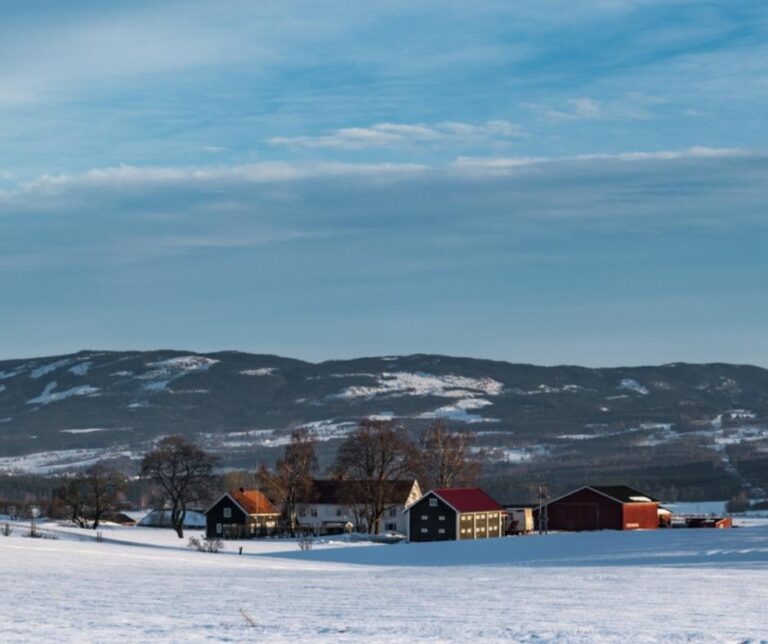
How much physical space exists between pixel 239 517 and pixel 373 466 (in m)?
13.9

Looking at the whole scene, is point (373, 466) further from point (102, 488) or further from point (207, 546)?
point (207, 546)

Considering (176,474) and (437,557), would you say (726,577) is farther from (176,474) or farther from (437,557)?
(176,474)

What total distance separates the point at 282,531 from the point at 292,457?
6637 millimetres

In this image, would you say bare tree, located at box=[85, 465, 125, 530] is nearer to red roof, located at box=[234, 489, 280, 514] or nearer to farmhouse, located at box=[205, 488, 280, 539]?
farmhouse, located at box=[205, 488, 280, 539]

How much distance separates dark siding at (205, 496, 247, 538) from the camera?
4343 inches

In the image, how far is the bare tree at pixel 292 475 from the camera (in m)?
106

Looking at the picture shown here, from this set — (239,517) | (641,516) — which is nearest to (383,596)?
(641,516)

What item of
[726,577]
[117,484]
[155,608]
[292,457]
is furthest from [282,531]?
[155,608]

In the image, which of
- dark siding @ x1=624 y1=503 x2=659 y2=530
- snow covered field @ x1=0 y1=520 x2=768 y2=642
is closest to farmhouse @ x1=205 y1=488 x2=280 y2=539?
dark siding @ x1=624 y1=503 x2=659 y2=530

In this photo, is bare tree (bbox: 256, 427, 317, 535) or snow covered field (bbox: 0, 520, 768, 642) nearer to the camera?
snow covered field (bbox: 0, 520, 768, 642)

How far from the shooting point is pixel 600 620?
3234 cm

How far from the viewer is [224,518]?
367 ft

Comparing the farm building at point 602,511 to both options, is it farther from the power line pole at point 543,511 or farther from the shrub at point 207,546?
the shrub at point 207,546

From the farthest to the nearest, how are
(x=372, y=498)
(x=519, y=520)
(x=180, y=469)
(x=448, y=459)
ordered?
(x=519, y=520) → (x=448, y=459) → (x=180, y=469) → (x=372, y=498)
